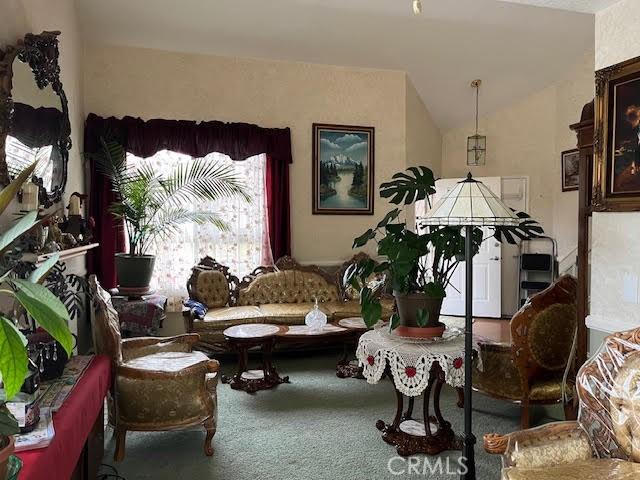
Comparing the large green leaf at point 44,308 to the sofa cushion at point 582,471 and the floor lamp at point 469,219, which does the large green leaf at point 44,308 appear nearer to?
the sofa cushion at point 582,471

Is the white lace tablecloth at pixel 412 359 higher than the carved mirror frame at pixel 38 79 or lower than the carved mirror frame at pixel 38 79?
lower

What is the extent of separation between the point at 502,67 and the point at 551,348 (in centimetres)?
387

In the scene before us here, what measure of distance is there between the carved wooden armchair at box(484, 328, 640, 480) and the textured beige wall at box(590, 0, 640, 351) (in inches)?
21.6

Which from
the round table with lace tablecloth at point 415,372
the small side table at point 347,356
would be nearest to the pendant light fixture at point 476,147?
the small side table at point 347,356

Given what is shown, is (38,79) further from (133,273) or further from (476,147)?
(476,147)

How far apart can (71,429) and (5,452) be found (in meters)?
0.77

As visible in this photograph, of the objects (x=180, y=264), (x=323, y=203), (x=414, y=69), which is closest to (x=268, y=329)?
(x=180, y=264)

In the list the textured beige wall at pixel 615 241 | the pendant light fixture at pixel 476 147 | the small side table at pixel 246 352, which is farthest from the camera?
the pendant light fixture at pixel 476 147

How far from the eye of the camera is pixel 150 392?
262 centimetres

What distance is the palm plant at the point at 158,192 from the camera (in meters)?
4.24

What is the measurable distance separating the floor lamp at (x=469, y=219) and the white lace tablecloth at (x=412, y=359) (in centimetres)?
39

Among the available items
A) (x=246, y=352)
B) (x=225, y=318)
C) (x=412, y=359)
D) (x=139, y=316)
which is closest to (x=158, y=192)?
(x=139, y=316)

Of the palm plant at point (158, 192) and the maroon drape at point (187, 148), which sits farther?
the maroon drape at point (187, 148)

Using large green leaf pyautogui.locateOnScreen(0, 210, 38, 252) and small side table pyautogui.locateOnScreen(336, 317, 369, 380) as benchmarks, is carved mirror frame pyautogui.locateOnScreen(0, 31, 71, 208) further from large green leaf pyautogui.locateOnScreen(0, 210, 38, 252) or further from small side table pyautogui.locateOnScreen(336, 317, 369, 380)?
Answer: small side table pyautogui.locateOnScreen(336, 317, 369, 380)
